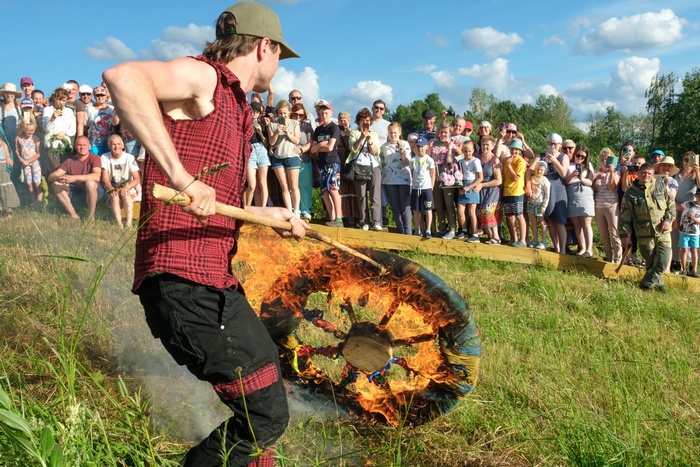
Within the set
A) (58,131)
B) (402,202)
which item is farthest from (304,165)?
(58,131)

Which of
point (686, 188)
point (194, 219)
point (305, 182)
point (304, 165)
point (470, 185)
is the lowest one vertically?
point (686, 188)

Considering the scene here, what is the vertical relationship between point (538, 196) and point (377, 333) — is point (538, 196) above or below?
above

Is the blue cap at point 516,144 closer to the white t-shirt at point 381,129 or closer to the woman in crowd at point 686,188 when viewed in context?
the white t-shirt at point 381,129

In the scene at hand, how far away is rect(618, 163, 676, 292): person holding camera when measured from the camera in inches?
335

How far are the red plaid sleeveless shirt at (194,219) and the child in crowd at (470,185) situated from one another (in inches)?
281

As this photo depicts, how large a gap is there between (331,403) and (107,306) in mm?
2226

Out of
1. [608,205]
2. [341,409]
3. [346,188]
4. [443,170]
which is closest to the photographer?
[341,409]

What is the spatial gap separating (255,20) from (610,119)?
64.4 m

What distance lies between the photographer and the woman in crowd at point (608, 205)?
9.70 m

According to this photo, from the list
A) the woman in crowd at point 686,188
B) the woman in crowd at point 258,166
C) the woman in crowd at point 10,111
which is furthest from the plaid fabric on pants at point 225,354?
the woman in crowd at point 10,111

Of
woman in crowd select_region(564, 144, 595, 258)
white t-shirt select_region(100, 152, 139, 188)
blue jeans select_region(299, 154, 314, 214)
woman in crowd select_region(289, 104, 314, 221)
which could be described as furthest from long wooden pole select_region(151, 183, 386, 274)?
woman in crowd select_region(564, 144, 595, 258)

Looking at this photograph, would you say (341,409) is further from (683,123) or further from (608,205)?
(683,123)

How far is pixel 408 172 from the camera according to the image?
9531 mm

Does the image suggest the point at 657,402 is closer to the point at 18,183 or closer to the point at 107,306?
the point at 107,306
